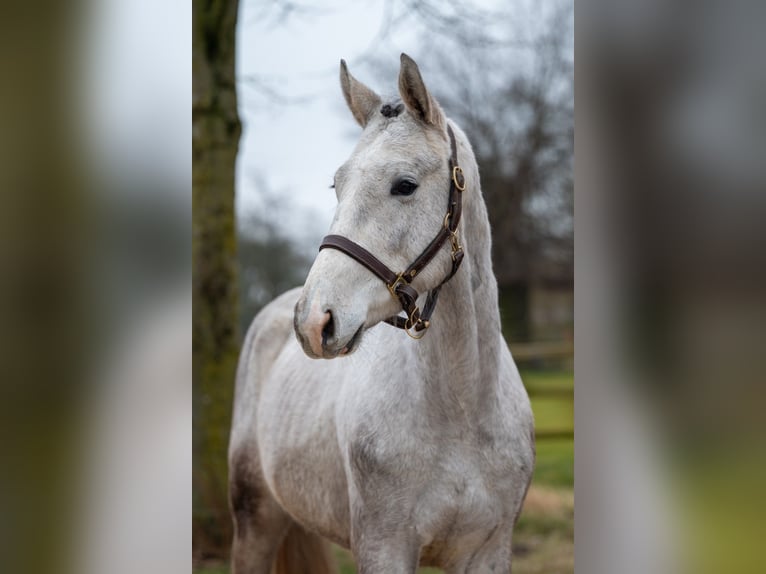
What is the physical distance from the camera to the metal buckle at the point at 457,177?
1.54 m

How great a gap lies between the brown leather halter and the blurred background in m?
0.84

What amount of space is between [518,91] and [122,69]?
4.65 ft

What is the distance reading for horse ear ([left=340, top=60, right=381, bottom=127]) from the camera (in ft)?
5.32

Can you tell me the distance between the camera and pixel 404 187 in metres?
1.49

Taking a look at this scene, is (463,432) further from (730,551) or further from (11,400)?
(11,400)

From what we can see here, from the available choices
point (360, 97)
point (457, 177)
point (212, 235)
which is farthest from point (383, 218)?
point (212, 235)

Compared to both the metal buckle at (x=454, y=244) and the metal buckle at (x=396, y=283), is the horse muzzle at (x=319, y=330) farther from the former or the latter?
the metal buckle at (x=454, y=244)

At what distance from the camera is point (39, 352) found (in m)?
1.27

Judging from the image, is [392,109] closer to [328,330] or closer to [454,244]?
[454,244]

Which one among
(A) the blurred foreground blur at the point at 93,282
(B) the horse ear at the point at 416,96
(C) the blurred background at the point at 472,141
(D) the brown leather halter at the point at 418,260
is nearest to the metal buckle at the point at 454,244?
(D) the brown leather halter at the point at 418,260

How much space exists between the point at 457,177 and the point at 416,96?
0.61ft

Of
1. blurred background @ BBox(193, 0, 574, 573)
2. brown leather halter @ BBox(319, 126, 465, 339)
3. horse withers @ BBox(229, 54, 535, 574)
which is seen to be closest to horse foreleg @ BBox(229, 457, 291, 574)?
blurred background @ BBox(193, 0, 574, 573)

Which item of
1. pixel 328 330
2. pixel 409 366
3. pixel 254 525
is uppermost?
pixel 328 330

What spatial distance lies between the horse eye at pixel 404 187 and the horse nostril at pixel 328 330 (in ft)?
0.96
